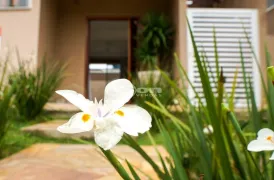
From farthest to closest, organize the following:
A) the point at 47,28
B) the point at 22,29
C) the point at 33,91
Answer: the point at 47,28 → the point at 22,29 → the point at 33,91

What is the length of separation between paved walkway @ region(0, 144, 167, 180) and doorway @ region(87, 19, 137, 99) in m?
4.04

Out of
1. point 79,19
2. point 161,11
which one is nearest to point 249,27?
point 161,11

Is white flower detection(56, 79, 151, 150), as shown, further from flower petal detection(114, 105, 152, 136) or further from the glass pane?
the glass pane

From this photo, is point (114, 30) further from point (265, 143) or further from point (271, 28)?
point (265, 143)

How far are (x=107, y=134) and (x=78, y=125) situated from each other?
1.4 inches

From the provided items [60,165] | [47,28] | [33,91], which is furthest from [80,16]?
[60,165]

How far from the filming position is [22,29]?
5141 millimetres

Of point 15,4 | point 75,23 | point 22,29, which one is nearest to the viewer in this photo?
point 22,29

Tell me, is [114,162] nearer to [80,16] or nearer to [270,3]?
[270,3]

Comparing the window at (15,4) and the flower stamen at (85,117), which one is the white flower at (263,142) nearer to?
the flower stamen at (85,117)

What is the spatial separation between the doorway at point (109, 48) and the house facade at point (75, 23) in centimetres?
6

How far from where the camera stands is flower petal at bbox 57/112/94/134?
1.07 feet

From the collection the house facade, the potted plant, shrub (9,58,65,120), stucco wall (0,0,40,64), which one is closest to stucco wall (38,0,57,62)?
the house facade

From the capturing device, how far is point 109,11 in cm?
660
